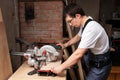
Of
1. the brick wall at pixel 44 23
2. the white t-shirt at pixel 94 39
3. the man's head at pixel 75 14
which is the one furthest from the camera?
the brick wall at pixel 44 23

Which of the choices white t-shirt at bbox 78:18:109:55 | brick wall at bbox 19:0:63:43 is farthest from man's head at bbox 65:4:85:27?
brick wall at bbox 19:0:63:43

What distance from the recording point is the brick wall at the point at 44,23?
2941 millimetres

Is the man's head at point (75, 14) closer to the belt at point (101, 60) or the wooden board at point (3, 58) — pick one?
the belt at point (101, 60)

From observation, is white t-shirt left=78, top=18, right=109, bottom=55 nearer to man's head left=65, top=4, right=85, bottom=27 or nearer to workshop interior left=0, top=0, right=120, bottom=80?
man's head left=65, top=4, right=85, bottom=27

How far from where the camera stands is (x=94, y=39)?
6.18 ft

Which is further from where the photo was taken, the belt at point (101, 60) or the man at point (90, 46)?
the belt at point (101, 60)

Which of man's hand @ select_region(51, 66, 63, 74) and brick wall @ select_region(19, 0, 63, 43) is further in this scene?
brick wall @ select_region(19, 0, 63, 43)

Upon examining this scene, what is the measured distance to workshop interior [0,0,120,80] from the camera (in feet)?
6.84

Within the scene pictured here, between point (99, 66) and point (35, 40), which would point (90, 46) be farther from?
point (35, 40)

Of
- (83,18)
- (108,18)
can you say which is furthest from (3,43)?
(108,18)

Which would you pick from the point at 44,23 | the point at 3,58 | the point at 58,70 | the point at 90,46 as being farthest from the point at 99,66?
the point at 44,23

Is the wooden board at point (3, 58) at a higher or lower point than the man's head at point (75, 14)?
lower

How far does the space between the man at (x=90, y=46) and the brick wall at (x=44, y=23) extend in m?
0.92

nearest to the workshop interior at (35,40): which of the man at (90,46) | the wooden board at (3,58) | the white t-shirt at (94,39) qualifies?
the wooden board at (3,58)
